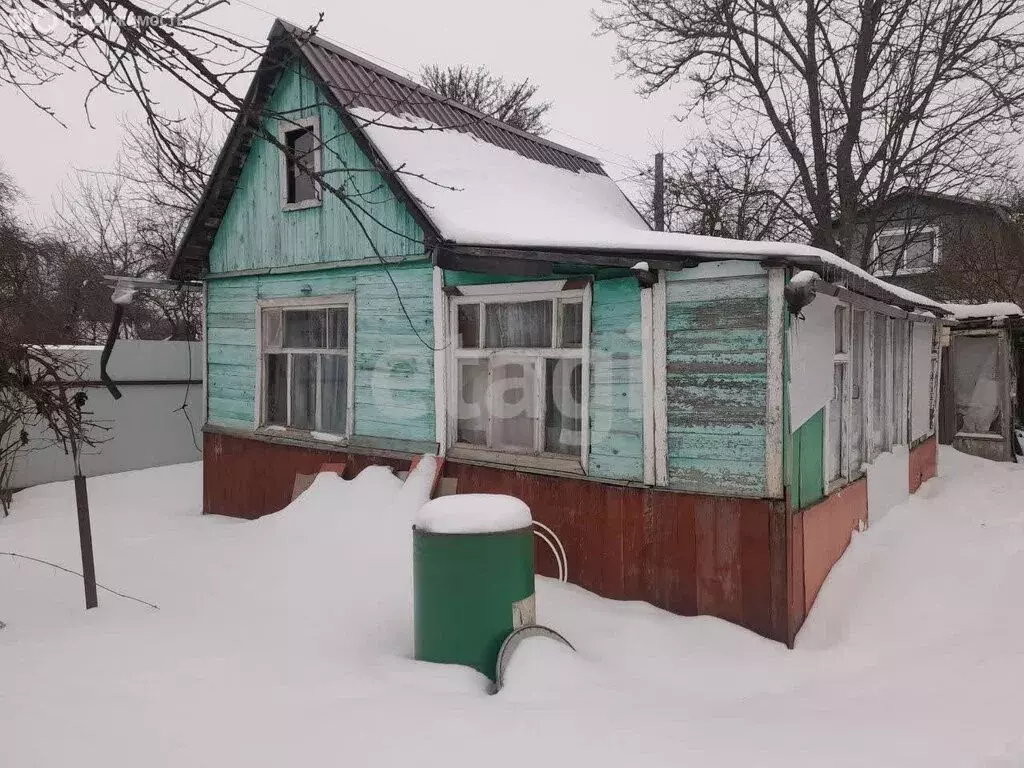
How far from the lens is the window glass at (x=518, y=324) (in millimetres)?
5773

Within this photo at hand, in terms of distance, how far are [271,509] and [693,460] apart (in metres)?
5.19

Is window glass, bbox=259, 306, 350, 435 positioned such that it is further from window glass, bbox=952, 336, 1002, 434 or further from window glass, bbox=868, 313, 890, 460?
window glass, bbox=952, 336, 1002, 434

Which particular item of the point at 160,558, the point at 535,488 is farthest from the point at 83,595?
the point at 535,488

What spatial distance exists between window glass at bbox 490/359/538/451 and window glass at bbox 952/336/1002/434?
9.68m

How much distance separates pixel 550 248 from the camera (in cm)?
504

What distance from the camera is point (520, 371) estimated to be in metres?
5.95

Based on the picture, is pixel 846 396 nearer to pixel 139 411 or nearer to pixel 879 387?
pixel 879 387

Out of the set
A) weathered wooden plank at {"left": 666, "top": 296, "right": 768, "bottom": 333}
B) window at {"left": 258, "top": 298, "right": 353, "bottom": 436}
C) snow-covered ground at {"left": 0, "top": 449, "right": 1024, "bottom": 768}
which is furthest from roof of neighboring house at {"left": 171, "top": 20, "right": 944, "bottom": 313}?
snow-covered ground at {"left": 0, "top": 449, "right": 1024, "bottom": 768}

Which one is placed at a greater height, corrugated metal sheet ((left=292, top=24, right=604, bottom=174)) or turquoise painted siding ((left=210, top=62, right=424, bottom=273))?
corrugated metal sheet ((left=292, top=24, right=604, bottom=174))

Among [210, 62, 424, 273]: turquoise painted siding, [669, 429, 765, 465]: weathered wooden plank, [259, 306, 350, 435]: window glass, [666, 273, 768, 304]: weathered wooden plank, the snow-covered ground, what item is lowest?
the snow-covered ground

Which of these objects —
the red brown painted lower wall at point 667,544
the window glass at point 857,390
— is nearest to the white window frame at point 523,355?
the red brown painted lower wall at point 667,544

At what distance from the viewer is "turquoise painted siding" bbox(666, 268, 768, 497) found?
4.67m

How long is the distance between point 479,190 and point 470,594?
4390 millimetres

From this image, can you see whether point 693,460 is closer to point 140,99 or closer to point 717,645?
point 717,645
